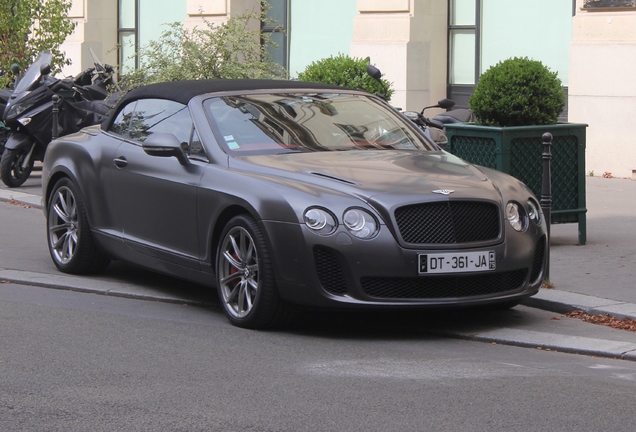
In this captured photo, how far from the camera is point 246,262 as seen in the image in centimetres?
720

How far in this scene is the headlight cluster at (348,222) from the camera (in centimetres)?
677

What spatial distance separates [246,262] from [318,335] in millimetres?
608

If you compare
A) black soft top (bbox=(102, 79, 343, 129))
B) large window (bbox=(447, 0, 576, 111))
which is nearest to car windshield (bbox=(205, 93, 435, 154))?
black soft top (bbox=(102, 79, 343, 129))

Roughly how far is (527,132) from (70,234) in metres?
3.85

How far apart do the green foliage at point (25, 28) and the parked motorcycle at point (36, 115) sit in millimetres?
4229

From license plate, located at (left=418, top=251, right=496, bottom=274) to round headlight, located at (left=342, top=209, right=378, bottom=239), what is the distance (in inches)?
12.3

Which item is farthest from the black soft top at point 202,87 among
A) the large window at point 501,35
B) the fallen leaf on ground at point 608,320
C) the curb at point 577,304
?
the large window at point 501,35

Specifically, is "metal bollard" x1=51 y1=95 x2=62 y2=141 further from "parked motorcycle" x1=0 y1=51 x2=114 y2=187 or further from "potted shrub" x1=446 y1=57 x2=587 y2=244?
"potted shrub" x1=446 y1=57 x2=587 y2=244

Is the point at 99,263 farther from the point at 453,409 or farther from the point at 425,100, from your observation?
the point at 425,100

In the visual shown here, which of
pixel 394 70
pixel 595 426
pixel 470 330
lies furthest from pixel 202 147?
pixel 394 70

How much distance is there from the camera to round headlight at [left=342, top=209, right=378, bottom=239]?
266 inches

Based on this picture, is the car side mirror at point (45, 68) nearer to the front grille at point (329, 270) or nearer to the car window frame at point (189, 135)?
the car window frame at point (189, 135)

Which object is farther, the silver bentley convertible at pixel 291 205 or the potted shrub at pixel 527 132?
the potted shrub at pixel 527 132

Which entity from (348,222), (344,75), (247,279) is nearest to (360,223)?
(348,222)
